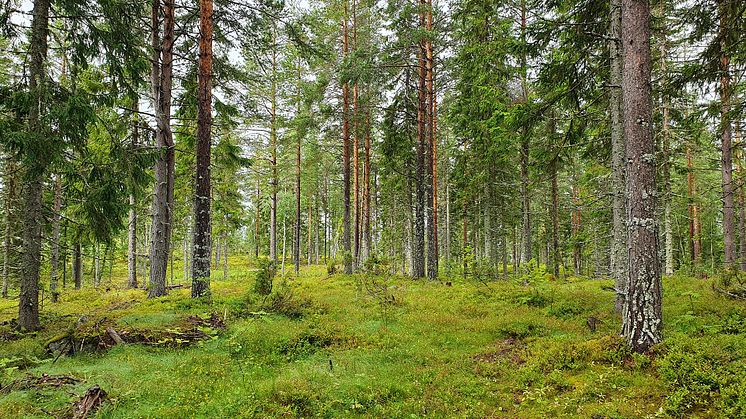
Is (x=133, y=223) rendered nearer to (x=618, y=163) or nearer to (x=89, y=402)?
(x=89, y=402)

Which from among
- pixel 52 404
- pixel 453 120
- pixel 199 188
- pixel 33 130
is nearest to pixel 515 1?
pixel 453 120

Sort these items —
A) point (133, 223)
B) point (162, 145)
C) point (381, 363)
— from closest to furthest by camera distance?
point (381, 363), point (162, 145), point (133, 223)

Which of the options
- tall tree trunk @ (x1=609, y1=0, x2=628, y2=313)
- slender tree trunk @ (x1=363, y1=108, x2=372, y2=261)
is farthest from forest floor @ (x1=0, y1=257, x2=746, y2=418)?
slender tree trunk @ (x1=363, y1=108, x2=372, y2=261)

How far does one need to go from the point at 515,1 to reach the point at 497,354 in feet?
45.4

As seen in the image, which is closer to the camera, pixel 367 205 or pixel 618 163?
pixel 618 163

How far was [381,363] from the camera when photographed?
6.77 m

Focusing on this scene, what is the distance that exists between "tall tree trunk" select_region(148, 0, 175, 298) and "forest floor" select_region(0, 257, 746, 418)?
245 centimetres

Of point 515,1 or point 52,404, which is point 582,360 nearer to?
point 52,404

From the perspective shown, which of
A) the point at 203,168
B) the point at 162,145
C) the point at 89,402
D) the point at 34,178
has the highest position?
the point at 162,145

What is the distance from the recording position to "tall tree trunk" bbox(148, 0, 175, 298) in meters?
12.1

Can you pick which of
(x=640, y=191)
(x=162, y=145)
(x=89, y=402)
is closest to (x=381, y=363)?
(x=89, y=402)

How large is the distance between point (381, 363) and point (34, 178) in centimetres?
769

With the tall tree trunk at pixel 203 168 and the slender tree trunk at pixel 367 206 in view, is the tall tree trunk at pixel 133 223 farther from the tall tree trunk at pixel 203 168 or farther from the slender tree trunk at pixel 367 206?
the slender tree trunk at pixel 367 206

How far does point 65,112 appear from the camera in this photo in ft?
24.1
